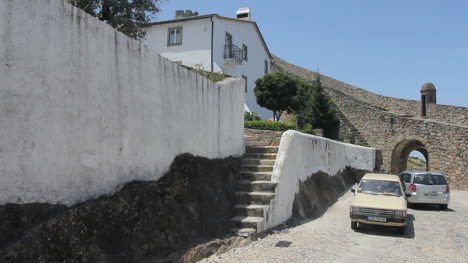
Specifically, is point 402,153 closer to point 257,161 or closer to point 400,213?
point 400,213

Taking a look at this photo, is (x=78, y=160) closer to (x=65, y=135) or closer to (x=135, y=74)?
(x=65, y=135)

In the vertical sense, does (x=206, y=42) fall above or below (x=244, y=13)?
below

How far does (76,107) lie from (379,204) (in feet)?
25.7

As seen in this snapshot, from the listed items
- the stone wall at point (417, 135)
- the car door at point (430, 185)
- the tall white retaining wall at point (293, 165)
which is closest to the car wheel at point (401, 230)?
the tall white retaining wall at point (293, 165)

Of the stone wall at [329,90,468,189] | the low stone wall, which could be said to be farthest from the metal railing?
the low stone wall

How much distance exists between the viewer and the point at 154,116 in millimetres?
6301

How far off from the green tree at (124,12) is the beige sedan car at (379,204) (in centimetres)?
1006

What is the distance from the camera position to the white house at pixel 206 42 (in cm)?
2600

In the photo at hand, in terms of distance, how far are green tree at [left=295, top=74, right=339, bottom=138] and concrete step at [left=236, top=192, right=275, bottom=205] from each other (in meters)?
16.8

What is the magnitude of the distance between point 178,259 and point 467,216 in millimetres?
11273

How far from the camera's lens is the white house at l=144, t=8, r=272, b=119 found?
85.3ft

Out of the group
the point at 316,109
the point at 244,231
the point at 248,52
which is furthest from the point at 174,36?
the point at 244,231

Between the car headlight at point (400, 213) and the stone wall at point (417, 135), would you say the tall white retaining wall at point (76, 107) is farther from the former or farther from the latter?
the stone wall at point (417, 135)

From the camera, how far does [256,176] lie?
9477 mm
